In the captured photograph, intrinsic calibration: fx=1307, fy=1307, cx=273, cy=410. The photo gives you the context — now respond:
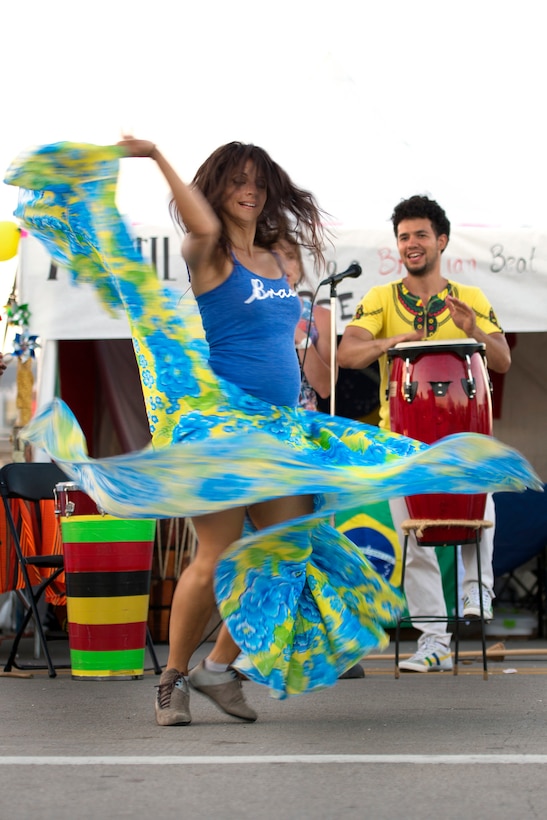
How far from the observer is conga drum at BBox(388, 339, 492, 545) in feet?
18.3

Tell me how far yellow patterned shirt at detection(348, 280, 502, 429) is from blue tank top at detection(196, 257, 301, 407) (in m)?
2.02

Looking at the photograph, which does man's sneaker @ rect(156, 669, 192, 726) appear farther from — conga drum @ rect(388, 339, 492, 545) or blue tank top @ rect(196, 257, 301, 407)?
conga drum @ rect(388, 339, 492, 545)

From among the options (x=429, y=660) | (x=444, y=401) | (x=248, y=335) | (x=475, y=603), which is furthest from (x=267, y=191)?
(x=429, y=660)

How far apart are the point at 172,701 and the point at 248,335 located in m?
1.16

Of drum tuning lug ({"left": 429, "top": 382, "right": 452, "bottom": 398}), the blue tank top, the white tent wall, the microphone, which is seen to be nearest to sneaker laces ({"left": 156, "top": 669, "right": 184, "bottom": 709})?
the blue tank top

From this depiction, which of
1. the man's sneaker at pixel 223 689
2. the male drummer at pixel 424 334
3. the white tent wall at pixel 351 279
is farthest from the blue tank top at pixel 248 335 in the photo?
the white tent wall at pixel 351 279

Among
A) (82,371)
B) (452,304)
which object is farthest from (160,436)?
(82,371)

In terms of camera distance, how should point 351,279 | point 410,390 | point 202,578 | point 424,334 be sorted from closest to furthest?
point 202,578 → point 410,390 → point 424,334 → point 351,279

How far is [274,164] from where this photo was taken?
421 cm

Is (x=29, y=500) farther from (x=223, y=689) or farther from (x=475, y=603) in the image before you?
(x=223, y=689)

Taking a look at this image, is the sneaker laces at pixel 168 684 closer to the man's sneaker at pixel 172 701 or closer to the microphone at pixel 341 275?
the man's sneaker at pixel 172 701

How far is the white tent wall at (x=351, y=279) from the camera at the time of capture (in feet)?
23.6

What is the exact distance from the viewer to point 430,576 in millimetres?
6141

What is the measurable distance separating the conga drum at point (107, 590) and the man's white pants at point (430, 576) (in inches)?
50.3
